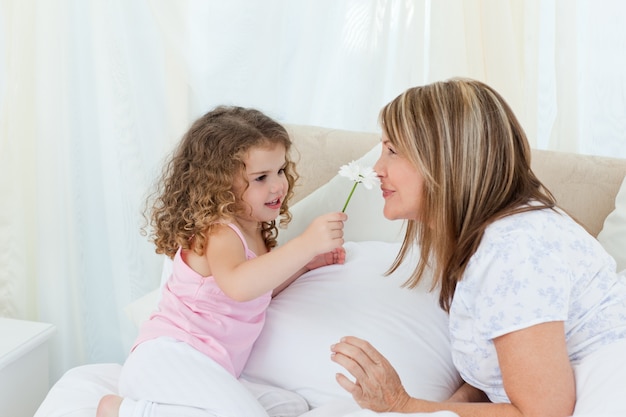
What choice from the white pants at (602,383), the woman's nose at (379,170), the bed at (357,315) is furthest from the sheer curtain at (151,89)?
the white pants at (602,383)

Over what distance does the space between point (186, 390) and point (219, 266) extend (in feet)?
0.85

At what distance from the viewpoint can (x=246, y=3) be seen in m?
2.15

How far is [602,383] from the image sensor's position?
111 cm

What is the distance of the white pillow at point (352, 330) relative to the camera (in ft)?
4.66

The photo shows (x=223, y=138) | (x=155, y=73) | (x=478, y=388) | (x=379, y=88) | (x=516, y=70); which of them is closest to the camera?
(x=478, y=388)

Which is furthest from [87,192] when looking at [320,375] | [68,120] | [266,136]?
[320,375]

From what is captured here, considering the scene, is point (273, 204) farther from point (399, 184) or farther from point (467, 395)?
point (467, 395)

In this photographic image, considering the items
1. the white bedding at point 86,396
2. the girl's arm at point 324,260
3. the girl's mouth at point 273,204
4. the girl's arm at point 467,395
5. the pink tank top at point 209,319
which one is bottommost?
the white bedding at point 86,396

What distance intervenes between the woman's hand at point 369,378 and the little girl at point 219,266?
20cm

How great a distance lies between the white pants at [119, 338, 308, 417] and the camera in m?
1.33

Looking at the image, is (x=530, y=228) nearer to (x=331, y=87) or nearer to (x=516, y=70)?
(x=516, y=70)

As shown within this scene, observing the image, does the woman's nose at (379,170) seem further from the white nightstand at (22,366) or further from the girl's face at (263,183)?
the white nightstand at (22,366)

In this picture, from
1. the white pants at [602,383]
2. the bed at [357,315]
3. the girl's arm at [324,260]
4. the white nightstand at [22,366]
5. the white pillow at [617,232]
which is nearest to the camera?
the white pants at [602,383]

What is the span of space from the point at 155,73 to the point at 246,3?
0.34 m
